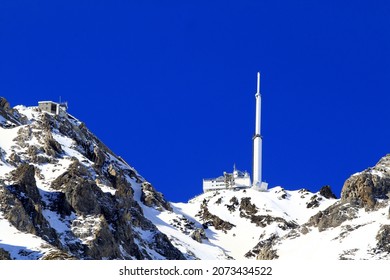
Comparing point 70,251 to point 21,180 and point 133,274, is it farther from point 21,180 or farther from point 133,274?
point 133,274

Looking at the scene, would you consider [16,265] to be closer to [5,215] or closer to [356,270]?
[356,270]

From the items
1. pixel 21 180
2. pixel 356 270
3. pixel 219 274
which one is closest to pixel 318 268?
pixel 356 270

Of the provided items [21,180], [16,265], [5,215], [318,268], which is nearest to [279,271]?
[318,268]

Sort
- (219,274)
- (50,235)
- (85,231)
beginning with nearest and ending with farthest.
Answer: (219,274), (50,235), (85,231)

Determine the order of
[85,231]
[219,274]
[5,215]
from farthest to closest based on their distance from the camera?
[85,231]
[5,215]
[219,274]

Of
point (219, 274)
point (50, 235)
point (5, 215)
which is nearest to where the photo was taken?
point (219, 274)

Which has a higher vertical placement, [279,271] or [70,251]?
[70,251]

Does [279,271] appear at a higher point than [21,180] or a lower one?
lower

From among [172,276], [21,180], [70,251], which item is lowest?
[172,276]

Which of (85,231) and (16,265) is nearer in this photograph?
(16,265)
